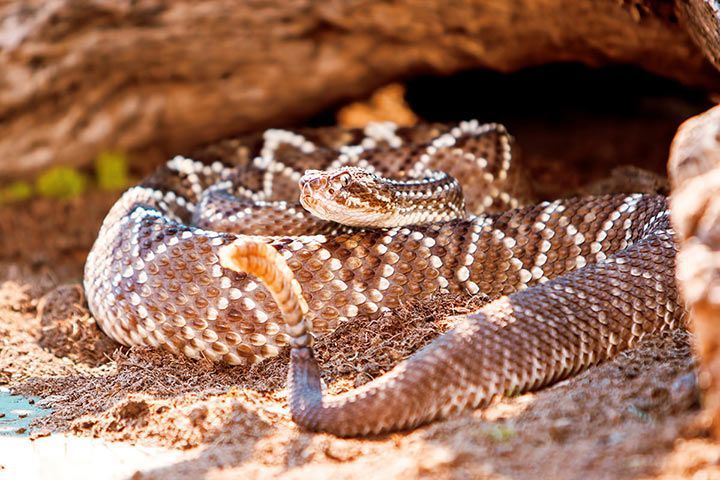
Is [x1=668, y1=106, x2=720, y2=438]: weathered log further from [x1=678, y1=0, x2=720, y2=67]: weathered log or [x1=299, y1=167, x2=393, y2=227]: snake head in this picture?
[x1=299, y1=167, x2=393, y2=227]: snake head

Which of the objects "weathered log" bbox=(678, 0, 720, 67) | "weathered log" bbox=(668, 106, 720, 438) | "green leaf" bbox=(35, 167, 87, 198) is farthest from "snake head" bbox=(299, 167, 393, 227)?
"green leaf" bbox=(35, 167, 87, 198)

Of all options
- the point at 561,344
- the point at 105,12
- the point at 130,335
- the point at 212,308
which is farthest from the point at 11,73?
the point at 561,344

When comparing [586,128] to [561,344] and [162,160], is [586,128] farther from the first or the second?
[561,344]

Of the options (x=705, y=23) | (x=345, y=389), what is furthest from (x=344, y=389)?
(x=705, y=23)

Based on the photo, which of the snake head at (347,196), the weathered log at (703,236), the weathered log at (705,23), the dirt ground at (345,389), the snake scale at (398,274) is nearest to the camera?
the weathered log at (703,236)

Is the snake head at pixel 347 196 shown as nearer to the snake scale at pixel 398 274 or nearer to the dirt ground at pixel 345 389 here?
the snake scale at pixel 398 274

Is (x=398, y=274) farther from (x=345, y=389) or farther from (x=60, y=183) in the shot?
(x=60, y=183)

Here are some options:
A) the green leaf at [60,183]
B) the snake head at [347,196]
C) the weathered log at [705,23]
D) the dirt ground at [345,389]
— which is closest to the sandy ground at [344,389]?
the dirt ground at [345,389]
